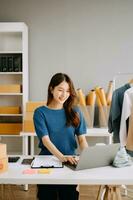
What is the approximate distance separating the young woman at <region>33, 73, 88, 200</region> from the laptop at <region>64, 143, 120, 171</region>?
195mm

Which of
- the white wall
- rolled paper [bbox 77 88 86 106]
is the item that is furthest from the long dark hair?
the white wall

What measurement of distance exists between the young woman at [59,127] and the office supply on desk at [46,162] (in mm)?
44

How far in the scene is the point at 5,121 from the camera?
418 cm

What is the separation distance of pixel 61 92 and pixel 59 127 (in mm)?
251

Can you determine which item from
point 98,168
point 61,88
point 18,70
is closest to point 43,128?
point 61,88

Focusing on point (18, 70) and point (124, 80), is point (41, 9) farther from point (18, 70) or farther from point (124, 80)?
point (124, 80)

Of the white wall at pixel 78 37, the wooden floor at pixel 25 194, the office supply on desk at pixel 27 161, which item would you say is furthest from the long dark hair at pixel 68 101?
the white wall at pixel 78 37

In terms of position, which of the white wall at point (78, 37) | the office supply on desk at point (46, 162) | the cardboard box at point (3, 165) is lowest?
the office supply on desk at point (46, 162)

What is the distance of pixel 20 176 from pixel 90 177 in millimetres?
416

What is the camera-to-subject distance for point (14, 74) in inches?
164

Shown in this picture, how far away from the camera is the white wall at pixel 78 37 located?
4.15 meters

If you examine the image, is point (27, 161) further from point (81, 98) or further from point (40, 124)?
point (81, 98)

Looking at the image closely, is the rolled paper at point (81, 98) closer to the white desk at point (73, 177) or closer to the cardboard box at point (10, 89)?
the cardboard box at point (10, 89)

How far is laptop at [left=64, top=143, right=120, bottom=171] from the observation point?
1.81 metres
